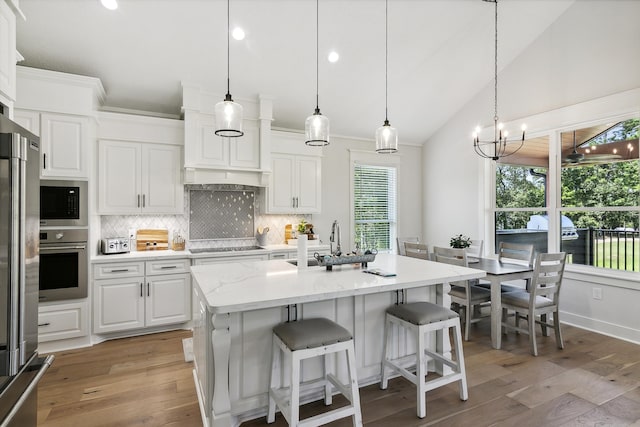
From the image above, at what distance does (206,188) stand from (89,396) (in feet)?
8.82

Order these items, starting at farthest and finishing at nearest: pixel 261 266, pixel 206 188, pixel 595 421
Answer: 1. pixel 206 188
2. pixel 261 266
3. pixel 595 421

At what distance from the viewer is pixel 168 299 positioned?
3.95m

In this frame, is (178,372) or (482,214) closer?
(178,372)

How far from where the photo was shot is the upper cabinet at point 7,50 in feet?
6.11

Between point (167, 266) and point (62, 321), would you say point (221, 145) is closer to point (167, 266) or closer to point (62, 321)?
point (167, 266)

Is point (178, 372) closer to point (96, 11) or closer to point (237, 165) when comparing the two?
point (237, 165)

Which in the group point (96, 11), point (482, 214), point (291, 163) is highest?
point (96, 11)

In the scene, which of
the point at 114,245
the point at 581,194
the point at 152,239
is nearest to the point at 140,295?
the point at 114,245

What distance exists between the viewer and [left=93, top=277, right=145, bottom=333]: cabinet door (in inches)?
144

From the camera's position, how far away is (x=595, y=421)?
2.26 metres

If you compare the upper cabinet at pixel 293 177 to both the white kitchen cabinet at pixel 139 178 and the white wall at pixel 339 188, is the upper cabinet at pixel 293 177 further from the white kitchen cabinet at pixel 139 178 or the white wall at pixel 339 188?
the white kitchen cabinet at pixel 139 178

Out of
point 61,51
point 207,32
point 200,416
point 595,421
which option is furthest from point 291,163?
point 595,421

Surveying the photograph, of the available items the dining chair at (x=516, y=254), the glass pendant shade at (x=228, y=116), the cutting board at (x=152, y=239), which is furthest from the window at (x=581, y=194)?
the cutting board at (x=152, y=239)

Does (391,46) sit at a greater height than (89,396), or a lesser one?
greater
